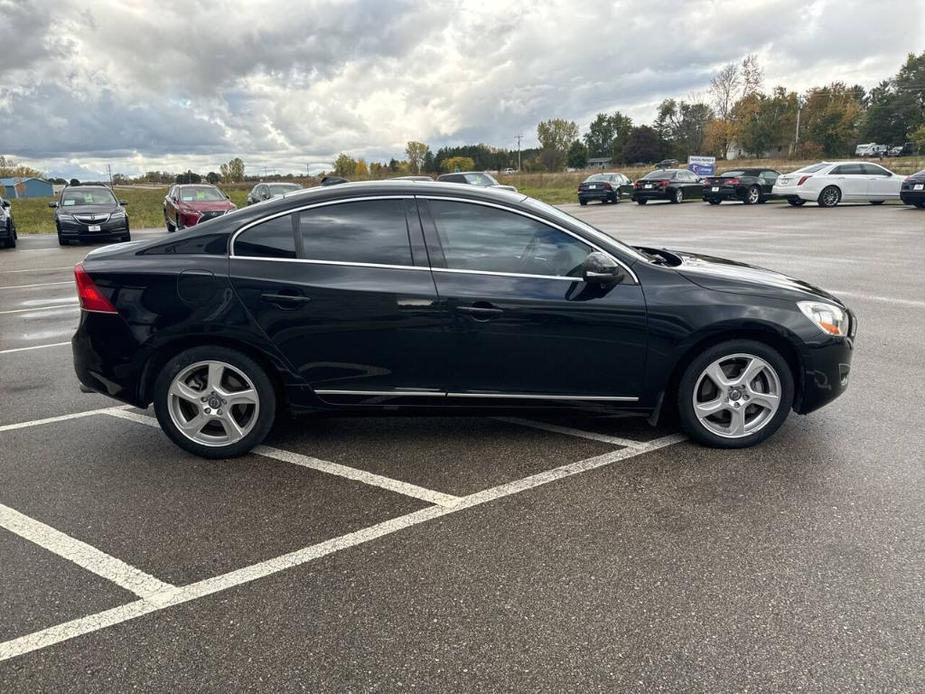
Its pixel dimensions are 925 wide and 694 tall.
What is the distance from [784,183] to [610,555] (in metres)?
25.0

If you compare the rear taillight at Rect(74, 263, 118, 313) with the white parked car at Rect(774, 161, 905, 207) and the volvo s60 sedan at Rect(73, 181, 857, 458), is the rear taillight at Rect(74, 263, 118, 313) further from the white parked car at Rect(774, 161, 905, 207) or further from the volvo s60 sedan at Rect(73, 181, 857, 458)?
the white parked car at Rect(774, 161, 905, 207)

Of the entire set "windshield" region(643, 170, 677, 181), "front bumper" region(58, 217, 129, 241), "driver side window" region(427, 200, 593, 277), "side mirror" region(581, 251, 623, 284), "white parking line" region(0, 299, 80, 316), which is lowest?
"white parking line" region(0, 299, 80, 316)

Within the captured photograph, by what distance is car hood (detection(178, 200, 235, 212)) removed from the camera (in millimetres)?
18891

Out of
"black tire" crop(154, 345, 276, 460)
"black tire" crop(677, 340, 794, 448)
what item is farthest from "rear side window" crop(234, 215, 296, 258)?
"black tire" crop(677, 340, 794, 448)

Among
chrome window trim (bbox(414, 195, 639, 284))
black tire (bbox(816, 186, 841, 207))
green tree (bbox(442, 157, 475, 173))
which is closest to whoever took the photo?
chrome window trim (bbox(414, 195, 639, 284))

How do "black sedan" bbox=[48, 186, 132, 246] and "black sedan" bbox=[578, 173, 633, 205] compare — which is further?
"black sedan" bbox=[578, 173, 633, 205]

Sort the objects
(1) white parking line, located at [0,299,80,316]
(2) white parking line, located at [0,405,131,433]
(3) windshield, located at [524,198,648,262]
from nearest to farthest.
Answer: (3) windshield, located at [524,198,648,262]
(2) white parking line, located at [0,405,131,433]
(1) white parking line, located at [0,299,80,316]

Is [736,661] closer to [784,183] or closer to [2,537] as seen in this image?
[2,537]

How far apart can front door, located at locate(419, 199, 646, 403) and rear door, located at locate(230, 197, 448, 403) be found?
15cm

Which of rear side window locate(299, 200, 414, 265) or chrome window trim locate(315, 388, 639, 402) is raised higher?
rear side window locate(299, 200, 414, 265)

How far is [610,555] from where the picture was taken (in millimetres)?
2949

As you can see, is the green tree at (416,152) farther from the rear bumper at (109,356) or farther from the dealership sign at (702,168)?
the rear bumper at (109,356)

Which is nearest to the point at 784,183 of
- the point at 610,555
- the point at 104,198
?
the point at 104,198

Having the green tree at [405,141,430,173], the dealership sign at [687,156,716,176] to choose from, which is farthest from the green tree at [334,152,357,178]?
the dealership sign at [687,156,716,176]
